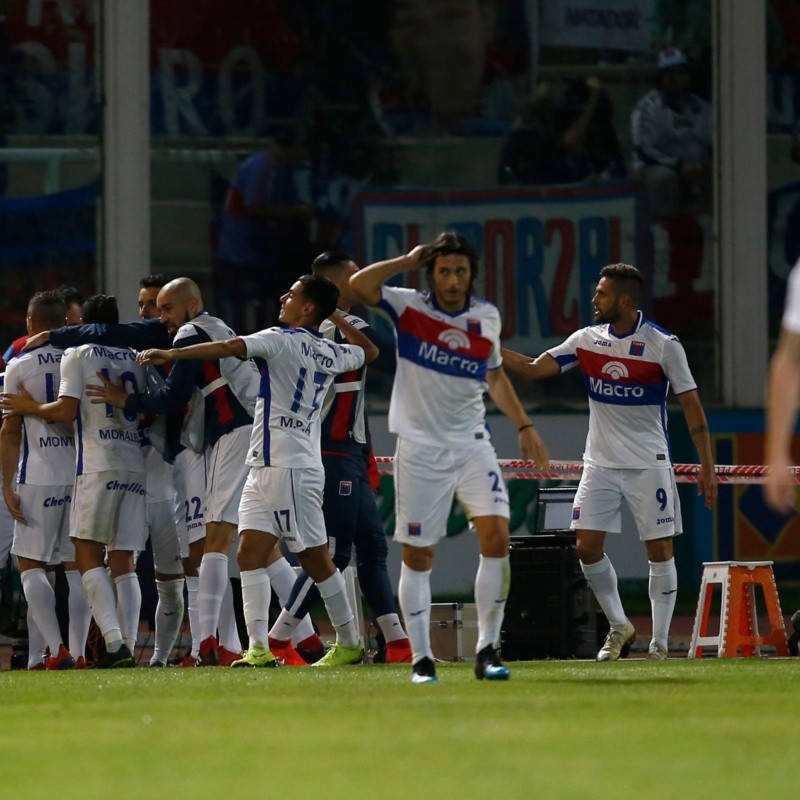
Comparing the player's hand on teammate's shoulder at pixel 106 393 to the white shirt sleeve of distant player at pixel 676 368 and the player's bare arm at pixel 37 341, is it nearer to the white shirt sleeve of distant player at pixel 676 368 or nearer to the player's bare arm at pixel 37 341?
the player's bare arm at pixel 37 341

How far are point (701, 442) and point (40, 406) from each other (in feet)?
13.8

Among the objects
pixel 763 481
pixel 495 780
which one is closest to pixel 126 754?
pixel 495 780

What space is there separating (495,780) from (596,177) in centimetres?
1616

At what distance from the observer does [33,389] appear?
12.5 metres

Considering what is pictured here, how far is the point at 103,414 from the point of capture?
12.1 meters

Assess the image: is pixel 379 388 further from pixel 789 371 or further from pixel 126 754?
pixel 789 371

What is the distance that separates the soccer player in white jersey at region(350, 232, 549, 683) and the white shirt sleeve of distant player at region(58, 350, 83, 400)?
118 inches

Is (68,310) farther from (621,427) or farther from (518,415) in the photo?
(518,415)

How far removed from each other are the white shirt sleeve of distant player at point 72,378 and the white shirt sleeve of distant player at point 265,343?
5.04ft

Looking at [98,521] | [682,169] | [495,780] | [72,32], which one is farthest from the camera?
[682,169]

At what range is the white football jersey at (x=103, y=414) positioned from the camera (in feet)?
39.2

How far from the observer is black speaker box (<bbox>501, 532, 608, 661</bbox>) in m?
13.4

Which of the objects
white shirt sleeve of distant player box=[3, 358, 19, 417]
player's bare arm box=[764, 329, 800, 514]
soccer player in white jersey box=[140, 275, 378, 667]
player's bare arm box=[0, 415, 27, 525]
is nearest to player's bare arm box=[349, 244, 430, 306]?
soccer player in white jersey box=[140, 275, 378, 667]

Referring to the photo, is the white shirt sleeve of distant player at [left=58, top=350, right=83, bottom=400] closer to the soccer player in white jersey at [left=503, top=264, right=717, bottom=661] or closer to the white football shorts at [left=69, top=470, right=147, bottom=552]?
the white football shorts at [left=69, top=470, right=147, bottom=552]
